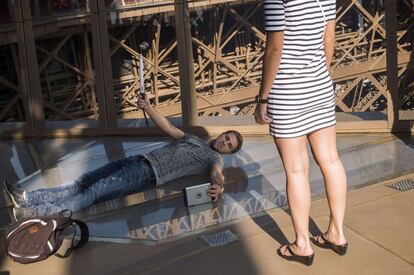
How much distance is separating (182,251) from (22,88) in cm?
415

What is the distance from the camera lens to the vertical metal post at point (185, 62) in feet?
19.4

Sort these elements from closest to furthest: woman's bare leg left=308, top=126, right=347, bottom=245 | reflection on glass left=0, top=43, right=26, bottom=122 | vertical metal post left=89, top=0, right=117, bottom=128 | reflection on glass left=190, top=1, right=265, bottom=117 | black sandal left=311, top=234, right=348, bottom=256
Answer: woman's bare leg left=308, top=126, right=347, bottom=245 → black sandal left=311, top=234, right=348, bottom=256 → reflection on glass left=190, top=1, right=265, bottom=117 → vertical metal post left=89, top=0, right=117, bottom=128 → reflection on glass left=0, top=43, right=26, bottom=122

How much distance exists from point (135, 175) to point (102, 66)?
2.34m

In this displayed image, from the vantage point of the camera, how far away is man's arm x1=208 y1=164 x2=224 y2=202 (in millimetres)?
4168

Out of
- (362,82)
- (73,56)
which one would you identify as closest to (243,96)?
(362,82)

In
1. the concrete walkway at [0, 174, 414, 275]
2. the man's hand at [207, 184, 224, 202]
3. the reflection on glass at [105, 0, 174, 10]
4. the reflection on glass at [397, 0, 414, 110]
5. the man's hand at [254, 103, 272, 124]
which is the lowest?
the concrete walkway at [0, 174, 414, 275]

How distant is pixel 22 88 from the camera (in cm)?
688

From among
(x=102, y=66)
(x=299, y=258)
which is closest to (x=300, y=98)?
(x=299, y=258)

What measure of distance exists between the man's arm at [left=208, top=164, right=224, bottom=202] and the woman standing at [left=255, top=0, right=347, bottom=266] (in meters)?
1.06

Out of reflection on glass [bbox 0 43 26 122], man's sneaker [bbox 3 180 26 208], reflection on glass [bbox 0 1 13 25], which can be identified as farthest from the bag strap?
reflection on glass [bbox 0 1 13 25]

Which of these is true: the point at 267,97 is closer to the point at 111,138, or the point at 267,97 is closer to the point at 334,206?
the point at 334,206

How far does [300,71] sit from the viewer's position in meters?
2.87

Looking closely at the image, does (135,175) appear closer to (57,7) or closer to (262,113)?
(262,113)

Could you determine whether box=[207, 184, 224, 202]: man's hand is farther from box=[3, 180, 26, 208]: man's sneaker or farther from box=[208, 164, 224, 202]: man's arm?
box=[3, 180, 26, 208]: man's sneaker
